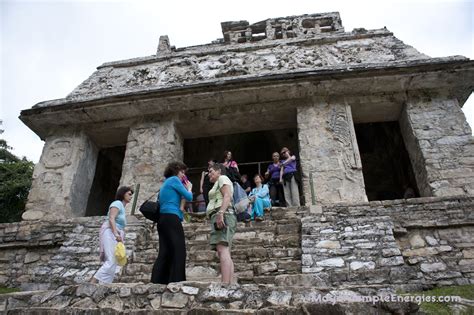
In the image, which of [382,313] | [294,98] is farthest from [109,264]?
[294,98]

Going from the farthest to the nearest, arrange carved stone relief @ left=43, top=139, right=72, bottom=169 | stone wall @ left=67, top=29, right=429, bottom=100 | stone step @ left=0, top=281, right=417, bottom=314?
1. stone wall @ left=67, top=29, right=429, bottom=100
2. carved stone relief @ left=43, top=139, right=72, bottom=169
3. stone step @ left=0, top=281, right=417, bottom=314

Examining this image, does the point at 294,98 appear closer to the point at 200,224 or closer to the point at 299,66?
the point at 299,66

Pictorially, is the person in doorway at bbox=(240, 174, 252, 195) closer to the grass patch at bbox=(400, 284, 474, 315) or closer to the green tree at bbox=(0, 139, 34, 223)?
the grass patch at bbox=(400, 284, 474, 315)

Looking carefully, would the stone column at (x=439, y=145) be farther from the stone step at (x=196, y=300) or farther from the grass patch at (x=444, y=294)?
the stone step at (x=196, y=300)

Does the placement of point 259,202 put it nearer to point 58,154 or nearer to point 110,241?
point 110,241

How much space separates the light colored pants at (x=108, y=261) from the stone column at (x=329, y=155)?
3392 mm

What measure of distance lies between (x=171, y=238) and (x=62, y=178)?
4881 millimetres

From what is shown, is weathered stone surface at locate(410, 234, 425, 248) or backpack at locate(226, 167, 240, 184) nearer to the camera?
weathered stone surface at locate(410, 234, 425, 248)

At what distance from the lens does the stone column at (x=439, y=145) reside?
6066 millimetres

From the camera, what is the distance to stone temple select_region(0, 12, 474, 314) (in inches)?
153

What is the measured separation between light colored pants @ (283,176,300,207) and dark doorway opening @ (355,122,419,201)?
4833 millimetres

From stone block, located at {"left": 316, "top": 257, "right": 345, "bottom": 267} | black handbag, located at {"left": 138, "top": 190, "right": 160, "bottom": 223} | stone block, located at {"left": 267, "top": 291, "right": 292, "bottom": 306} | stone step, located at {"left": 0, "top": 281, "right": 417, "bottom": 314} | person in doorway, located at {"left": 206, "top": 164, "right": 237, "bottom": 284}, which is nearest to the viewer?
stone step, located at {"left": 0, "top": 281, "right": 417, "bottom": 314}

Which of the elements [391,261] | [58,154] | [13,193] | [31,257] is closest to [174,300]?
[391,261]

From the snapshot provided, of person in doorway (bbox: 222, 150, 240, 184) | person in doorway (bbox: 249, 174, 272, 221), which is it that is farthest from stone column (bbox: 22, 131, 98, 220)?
person in doorway (bbox: 249, 174, 272, 221)
